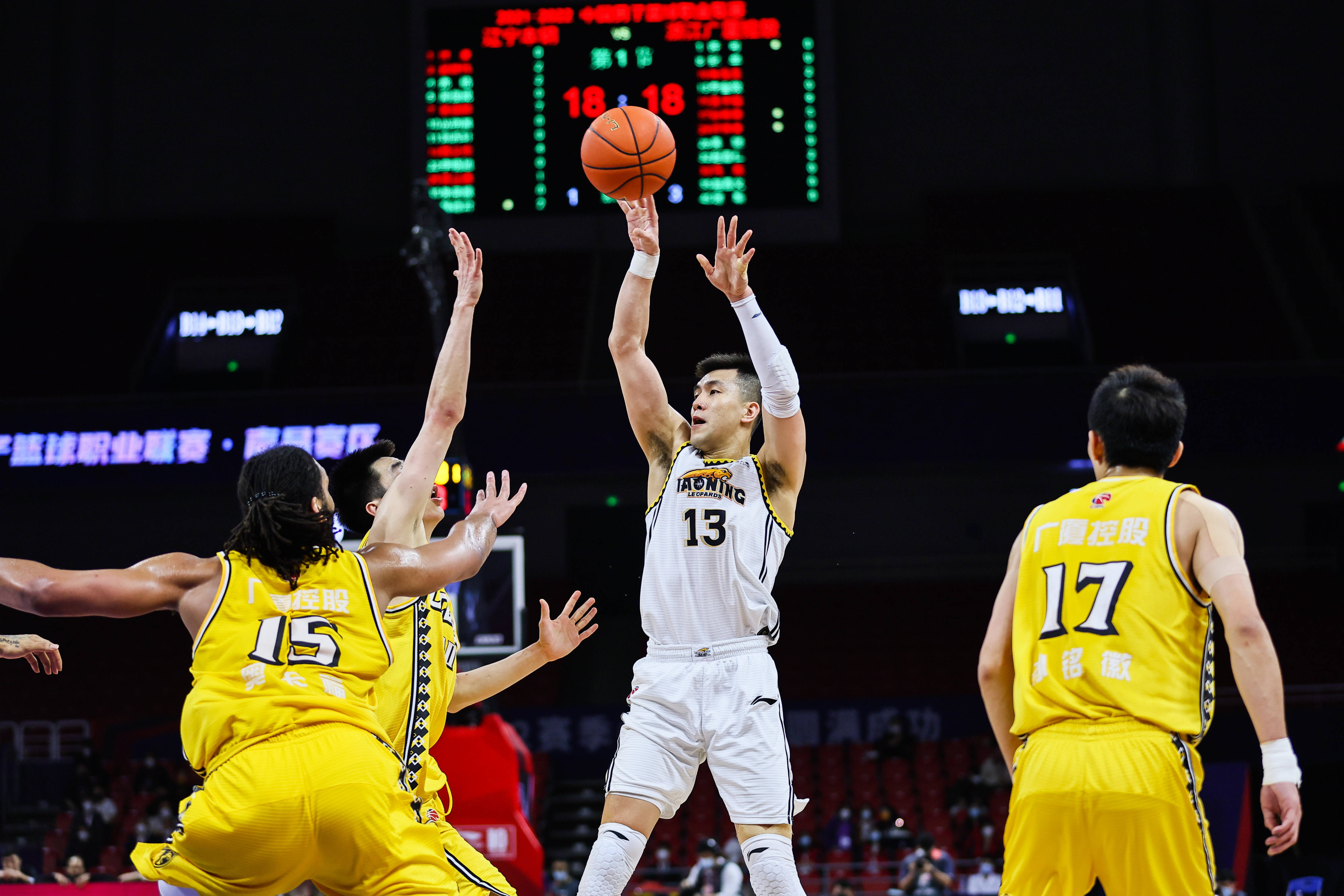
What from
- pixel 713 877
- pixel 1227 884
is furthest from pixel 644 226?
pixel 1227 884

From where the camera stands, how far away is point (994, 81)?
21922mm

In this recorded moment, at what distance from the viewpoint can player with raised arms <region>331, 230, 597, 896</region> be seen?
4633 millimetres

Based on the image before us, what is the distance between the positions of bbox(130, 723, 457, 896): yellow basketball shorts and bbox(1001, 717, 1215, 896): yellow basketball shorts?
5.22 ft

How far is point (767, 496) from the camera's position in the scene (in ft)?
18.0

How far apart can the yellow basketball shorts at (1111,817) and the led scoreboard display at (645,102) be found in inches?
514

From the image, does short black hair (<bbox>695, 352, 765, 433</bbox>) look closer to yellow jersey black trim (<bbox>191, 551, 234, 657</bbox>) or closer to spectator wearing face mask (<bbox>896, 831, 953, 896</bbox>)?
yellow jersey black trim (<bbox>191, 551, 234, 657</bbox>)

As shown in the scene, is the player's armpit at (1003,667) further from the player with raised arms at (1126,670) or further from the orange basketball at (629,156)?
the orange basketball at (629,156)

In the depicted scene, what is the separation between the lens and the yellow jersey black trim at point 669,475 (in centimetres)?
552

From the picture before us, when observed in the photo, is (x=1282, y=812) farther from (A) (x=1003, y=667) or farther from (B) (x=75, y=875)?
(B) (x=75, y=875)

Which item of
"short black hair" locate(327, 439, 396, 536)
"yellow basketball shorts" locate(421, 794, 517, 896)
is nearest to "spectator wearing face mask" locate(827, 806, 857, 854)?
"short black hair" locate(327, 439, 396, 536)

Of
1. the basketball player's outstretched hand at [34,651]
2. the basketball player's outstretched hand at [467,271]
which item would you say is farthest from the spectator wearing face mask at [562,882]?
the basketball player's outstretched hand at [34,651]

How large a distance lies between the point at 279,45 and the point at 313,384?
658cm

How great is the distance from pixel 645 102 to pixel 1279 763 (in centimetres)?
1364

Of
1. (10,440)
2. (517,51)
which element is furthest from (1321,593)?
(10,440)
